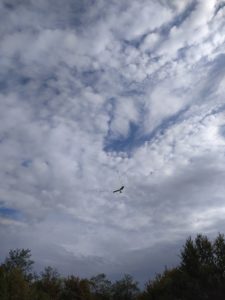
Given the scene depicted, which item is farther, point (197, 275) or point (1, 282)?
point (197, 275)

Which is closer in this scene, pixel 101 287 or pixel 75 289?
pixel 75 289

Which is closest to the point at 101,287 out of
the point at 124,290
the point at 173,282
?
the point at 124,290

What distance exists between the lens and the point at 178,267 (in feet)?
165

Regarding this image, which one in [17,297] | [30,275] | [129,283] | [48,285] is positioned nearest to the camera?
[17,297]

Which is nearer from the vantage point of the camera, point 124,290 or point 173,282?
point 173,282

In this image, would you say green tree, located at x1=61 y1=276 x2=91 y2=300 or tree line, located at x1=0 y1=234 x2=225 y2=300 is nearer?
tree line, located at x1=0 y1=234 x2=225 y2=300

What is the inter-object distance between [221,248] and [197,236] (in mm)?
4519

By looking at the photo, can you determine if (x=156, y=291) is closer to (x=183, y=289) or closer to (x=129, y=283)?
(x=183, y=289)

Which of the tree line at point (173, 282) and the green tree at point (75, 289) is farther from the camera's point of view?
the green tree at point (75, 289)

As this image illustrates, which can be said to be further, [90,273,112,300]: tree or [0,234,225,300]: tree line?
[90,273,112,300]: tree

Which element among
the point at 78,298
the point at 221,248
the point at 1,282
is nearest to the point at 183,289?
the point at 221,248

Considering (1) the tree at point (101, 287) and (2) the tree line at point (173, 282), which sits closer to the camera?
(2) the tree line at point (173, 282)

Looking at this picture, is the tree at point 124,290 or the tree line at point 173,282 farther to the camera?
the tree at point 124,290

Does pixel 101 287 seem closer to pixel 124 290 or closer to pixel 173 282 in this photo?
pixel 124 290
